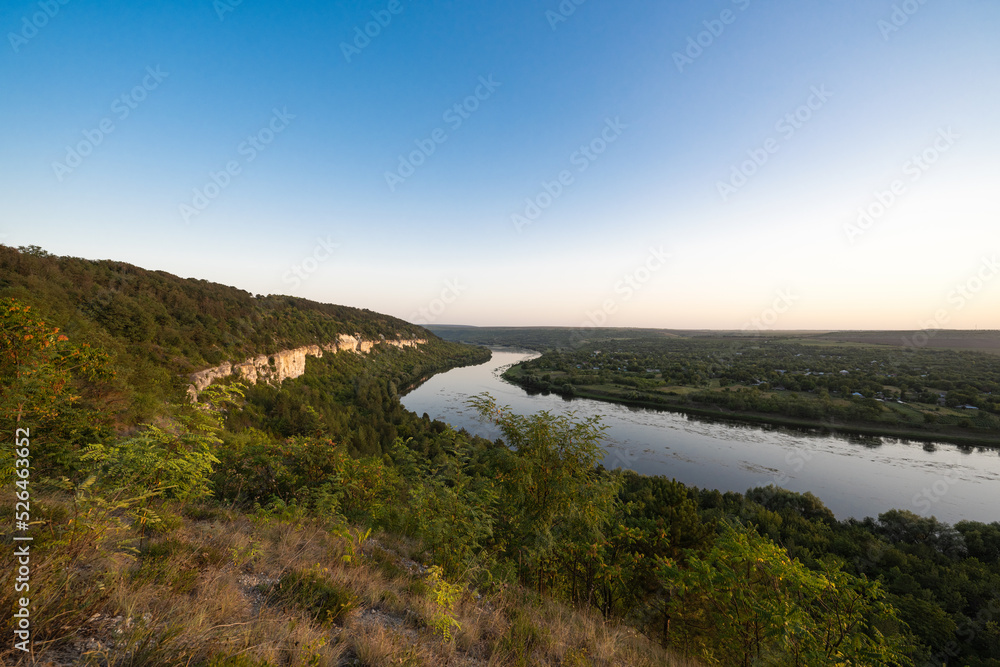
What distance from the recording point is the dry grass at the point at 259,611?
7.26 ft

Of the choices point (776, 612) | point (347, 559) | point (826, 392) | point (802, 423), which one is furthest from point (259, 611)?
point (826, 392)

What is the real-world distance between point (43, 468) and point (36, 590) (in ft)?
12.8

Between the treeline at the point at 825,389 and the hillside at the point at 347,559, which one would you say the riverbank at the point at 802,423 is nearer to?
the treeline at the point at 825,389

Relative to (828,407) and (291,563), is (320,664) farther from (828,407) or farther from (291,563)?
(828,407)

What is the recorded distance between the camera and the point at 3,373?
466cm

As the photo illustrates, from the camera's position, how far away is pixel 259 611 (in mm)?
3162

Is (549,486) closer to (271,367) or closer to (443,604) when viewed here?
(443,604)

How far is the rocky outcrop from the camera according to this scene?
24.2 m

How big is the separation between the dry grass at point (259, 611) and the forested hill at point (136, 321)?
5.10m

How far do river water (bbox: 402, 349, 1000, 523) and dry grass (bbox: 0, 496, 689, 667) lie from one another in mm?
19590

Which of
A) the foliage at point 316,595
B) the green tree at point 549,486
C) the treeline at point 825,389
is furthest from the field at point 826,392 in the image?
the foliage at point 316,595

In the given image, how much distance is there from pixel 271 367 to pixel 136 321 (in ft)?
54.4
